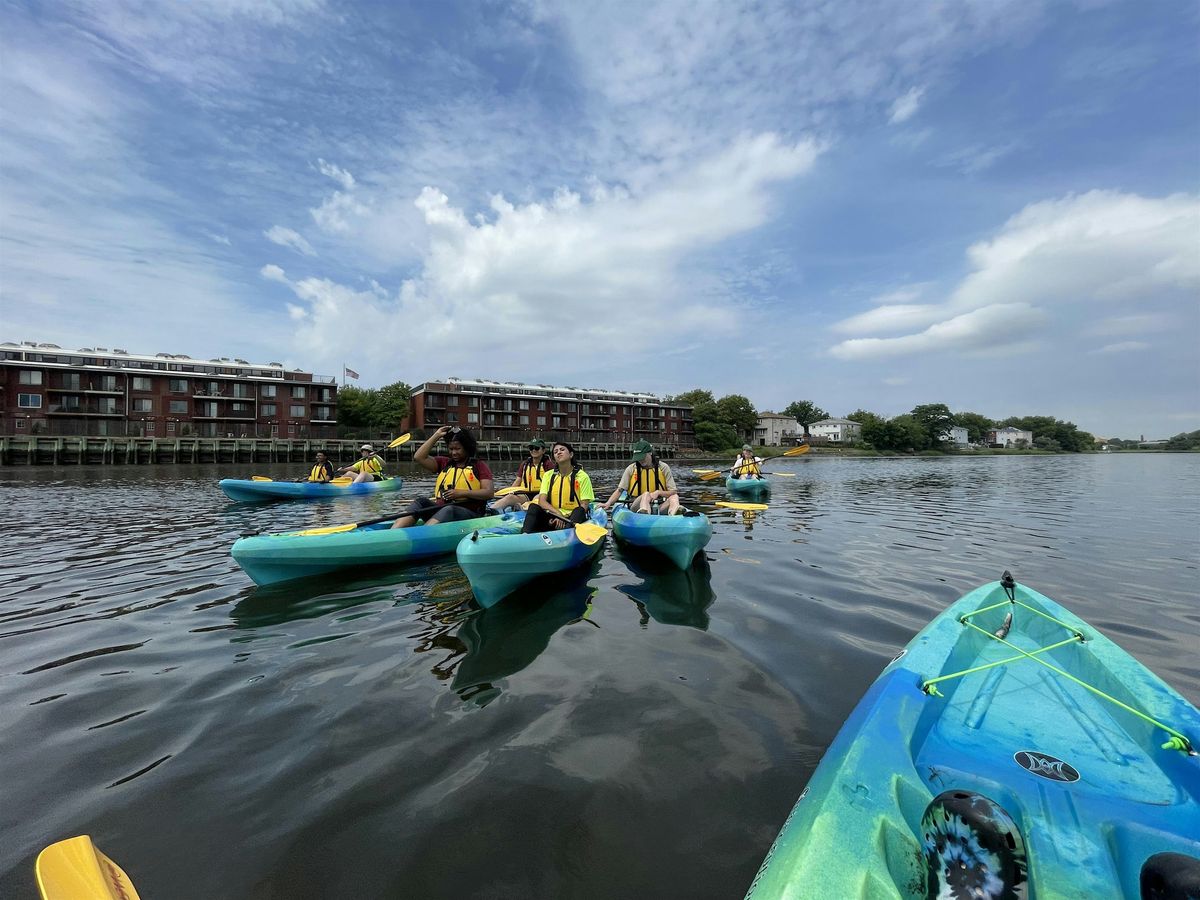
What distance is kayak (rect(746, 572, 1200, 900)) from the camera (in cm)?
170

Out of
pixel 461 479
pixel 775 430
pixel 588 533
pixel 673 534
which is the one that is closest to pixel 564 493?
pixel 588 533

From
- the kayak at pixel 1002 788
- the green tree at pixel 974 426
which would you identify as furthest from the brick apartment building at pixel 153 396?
the green tree at pixel 974 426

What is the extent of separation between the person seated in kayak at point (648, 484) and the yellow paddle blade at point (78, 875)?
26.1ft

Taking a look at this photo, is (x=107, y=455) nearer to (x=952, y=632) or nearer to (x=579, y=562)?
(x=579, y=562)

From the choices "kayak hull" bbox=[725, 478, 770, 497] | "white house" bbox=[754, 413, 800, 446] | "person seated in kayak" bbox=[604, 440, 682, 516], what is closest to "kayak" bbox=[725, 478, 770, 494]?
"kayak hull" bbox=[725, 478, 770, 497]

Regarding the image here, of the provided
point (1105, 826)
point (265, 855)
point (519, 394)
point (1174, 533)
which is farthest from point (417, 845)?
point (519, 394)

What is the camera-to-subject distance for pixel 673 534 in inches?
308

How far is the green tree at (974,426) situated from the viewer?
132125 mm

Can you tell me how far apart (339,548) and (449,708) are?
13.4 feet

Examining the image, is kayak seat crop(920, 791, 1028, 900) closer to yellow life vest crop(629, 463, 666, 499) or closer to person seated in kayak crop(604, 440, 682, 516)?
person seated in kayak crop(604, 440, 682, 516)

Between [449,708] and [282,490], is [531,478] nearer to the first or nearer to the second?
[449,708]

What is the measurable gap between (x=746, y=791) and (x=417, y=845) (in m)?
1.82

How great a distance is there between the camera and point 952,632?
3854 mm

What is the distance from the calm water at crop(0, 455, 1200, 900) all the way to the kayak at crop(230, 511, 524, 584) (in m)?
0.29
